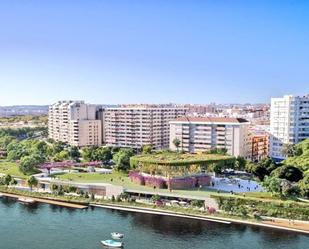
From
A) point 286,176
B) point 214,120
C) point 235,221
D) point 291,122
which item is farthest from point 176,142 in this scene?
point 235,221

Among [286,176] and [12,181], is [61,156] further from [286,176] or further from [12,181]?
[286,176]

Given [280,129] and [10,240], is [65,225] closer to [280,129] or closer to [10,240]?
[10,240]

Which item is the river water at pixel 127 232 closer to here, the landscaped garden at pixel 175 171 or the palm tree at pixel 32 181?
the landscaped garden at pixel 175 171

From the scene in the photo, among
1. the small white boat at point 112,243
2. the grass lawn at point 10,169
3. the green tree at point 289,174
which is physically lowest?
the small white boat at point 112,243

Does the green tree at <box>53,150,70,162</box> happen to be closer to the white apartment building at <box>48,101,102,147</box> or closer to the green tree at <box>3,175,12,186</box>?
the green tree at <box>3,175,12,186</box>

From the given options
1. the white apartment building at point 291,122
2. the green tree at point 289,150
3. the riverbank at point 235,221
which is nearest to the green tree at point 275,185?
the riverbank at point 235,221

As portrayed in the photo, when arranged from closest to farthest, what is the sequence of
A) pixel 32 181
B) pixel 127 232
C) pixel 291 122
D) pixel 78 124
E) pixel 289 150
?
1. pixel 127 232
2. pixel 32 181
3. pixel 289 150
4. pixel 291 122
5. pixel 78 124
